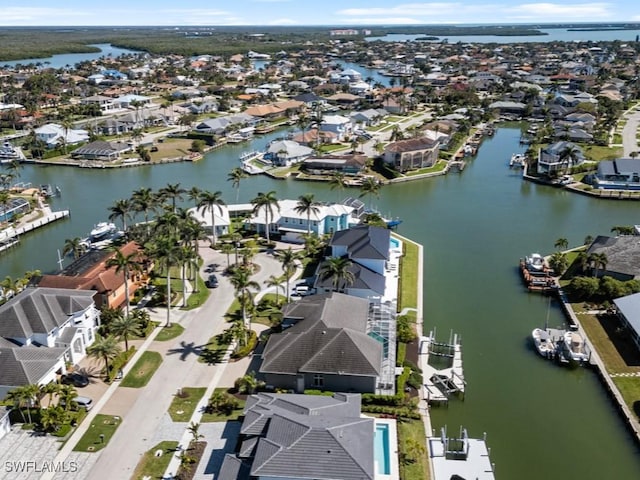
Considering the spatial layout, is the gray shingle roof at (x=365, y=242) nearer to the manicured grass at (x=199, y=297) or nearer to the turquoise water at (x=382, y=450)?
the manicured grass at (x=199, y=297)

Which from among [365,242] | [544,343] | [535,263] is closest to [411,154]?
[535,263]

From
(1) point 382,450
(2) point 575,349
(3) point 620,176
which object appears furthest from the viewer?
(3) point 620,176

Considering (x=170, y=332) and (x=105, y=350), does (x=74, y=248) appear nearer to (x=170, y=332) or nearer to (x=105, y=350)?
(x=170, y=332)

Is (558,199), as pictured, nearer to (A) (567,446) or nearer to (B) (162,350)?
(A) (567,446)

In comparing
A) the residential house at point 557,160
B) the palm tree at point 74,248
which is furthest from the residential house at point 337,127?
the palm tree at point 74,248

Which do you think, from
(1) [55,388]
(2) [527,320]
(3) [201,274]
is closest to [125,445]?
(1) [55,388]
